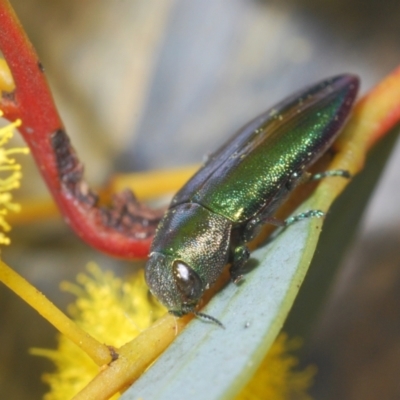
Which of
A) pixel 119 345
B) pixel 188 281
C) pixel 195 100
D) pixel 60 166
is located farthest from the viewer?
pixel 195 100

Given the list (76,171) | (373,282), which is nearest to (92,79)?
(76,171)

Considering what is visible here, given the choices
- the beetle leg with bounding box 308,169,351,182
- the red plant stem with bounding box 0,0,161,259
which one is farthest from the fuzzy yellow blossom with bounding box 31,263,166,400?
the beetle leg with bounding box 308,169,351,182

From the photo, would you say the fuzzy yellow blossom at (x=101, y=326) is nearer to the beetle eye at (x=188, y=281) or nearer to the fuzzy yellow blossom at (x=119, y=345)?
the fuzzy yellow blossom at (x=119, y=345)

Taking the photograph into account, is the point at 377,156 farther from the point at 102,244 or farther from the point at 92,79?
the point at 92,79

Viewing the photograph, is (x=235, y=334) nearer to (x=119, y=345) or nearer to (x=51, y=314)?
(x=51, y=314)

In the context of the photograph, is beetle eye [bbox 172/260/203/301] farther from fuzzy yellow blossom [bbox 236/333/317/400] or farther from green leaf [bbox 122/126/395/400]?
fuzzy yellow blossom [bbox 236/333/317/400]

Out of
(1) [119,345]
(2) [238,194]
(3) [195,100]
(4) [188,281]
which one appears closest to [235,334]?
(4) [188,281]
